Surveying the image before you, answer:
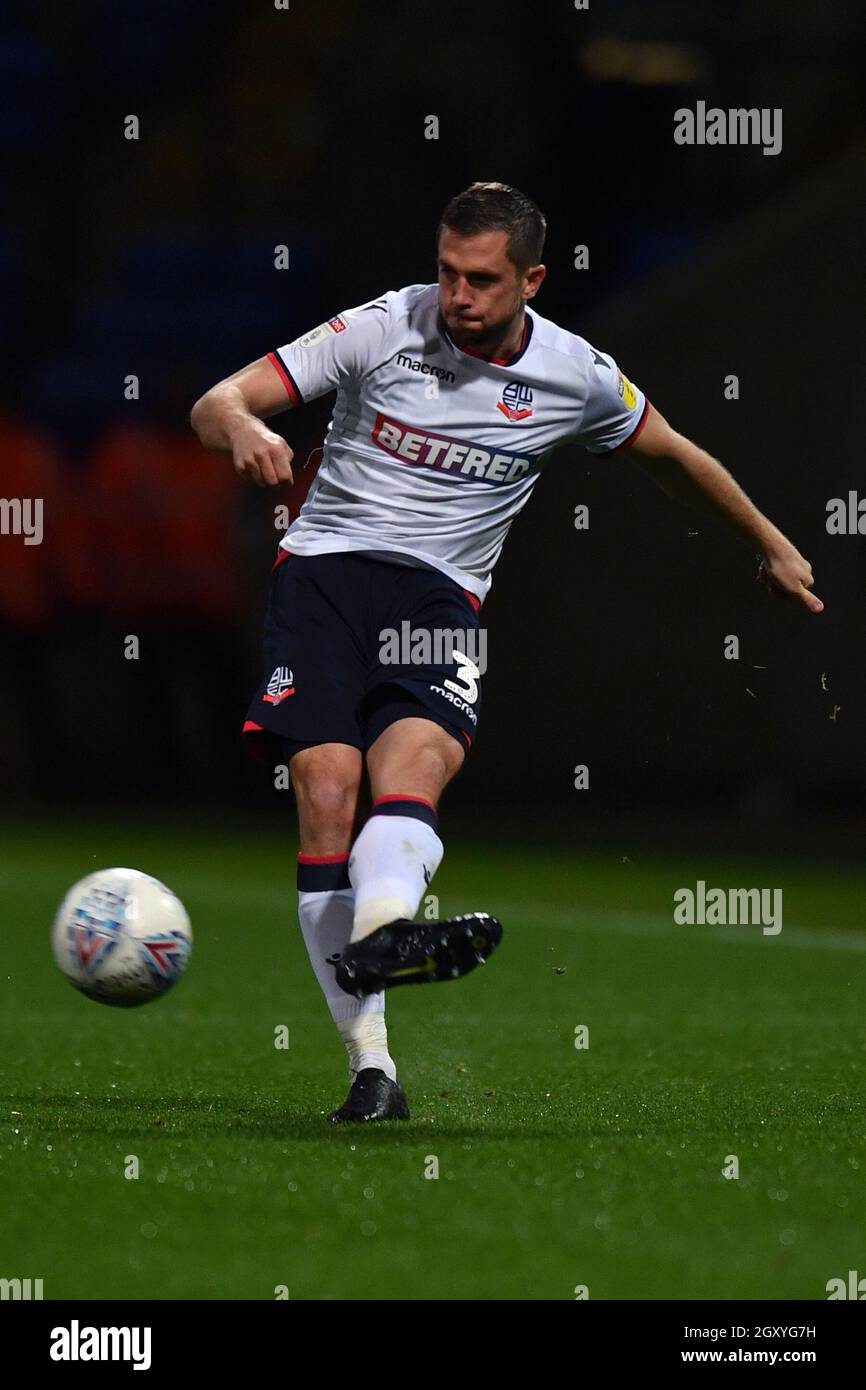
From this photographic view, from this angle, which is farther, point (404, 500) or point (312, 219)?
point (312, 219)

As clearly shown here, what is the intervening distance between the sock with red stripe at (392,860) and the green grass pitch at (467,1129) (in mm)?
508

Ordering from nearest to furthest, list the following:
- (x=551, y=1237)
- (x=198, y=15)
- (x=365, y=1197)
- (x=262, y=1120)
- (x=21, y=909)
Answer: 1. (x=551, y=1237)
2. (x=365, y=1197)
3. (x=262, y=1120)
4. (x=21, y=909)
5. (x=198, y=15)

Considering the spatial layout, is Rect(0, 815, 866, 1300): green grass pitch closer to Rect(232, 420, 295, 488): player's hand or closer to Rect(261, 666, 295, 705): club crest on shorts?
Rect(261, 666, 295, 705): club crest on shorts

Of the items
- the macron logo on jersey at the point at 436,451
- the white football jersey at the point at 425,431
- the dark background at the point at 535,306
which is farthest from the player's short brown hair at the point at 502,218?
the dark background at the point at 535,306

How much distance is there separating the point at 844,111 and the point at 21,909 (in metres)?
10.3

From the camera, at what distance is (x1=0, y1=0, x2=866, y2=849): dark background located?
1488 cm

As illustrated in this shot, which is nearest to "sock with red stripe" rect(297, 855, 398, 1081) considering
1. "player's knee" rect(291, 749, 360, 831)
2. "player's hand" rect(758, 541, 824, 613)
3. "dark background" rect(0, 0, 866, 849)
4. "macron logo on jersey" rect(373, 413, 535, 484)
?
"player's knee" rect(291, 749, 360, 831)

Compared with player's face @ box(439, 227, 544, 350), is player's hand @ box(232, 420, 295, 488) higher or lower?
lower

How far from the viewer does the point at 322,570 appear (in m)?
5.27

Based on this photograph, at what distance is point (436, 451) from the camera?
17.3 ft

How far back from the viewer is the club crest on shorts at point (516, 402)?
533 cm

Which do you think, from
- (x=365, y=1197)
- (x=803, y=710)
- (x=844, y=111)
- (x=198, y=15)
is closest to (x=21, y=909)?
(x=803, y=710)

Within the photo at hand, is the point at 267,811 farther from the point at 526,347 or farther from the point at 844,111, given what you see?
the point at 526,347

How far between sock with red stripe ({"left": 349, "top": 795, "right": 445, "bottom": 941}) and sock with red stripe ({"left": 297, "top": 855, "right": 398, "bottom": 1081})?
1.05 ft
